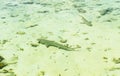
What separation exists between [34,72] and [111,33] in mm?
2192

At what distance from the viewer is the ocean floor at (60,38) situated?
4.04 meters

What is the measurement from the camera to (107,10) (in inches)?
261

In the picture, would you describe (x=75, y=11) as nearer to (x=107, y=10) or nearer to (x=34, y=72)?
(x=107, y=10)

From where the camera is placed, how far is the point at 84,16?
6.37 metres

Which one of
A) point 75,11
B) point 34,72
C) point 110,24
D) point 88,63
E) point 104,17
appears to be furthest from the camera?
point 75,11

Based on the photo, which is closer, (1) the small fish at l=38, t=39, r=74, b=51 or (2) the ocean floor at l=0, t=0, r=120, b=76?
(2) the ocean floor at l=0, t=0, r=120, b=76

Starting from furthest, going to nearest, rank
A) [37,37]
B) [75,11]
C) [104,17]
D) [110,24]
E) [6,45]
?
[75,11] → [104,17] → [110,24] → [37,37] → [6,45]

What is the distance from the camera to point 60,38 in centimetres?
507

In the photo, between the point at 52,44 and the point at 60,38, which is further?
the point at 60,38

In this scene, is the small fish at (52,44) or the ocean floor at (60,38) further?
the small fish at (52,44)

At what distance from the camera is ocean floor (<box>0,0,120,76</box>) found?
4035mm

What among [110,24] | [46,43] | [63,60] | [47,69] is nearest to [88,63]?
[63,60]

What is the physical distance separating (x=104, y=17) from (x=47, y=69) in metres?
2.86

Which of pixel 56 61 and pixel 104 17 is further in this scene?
pixel 104 17
